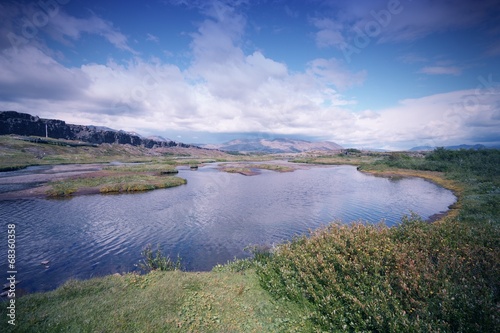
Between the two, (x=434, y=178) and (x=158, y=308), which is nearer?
(x=158, y=308)

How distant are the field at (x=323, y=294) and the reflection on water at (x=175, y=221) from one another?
7.43m

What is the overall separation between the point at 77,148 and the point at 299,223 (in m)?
189

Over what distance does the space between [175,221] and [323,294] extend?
2604 centimetres

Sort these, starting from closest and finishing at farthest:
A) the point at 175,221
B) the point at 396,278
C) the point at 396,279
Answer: the point at 396,279
the point at 396,278
the point at 175,221

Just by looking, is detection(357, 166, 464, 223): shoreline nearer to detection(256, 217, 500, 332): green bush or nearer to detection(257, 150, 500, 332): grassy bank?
detection(257, 150, 500, 332): grassy bank

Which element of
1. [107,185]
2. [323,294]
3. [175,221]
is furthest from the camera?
[107,185]

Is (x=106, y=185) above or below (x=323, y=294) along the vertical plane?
below

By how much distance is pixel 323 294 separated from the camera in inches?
445

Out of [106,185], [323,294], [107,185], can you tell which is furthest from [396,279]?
[106,185]

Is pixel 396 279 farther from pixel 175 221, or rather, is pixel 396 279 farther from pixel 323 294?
pixel 175 221

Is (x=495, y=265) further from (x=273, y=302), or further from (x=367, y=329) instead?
(x=273, y=302)

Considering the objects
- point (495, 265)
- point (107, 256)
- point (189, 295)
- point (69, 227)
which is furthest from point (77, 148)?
point (495, 265)

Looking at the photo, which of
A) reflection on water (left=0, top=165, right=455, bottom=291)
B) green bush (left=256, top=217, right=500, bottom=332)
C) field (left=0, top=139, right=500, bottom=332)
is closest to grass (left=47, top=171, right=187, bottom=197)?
reflection on water (left=0, top=165, right=455, bottom=291)

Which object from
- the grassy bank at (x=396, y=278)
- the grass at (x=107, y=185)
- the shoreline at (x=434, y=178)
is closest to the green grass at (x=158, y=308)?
the grassy bank at (x=396, y=278)
